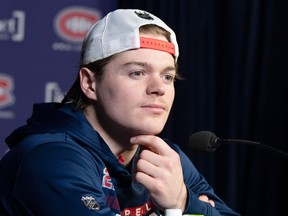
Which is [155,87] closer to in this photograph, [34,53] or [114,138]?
[114,138]

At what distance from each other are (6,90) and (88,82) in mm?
1293

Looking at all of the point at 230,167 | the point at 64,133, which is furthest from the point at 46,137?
the point at 230,167

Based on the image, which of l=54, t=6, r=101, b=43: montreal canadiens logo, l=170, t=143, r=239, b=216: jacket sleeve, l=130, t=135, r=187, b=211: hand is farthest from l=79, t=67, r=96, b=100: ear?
l=54, t=6, r=101, b=43: montreal canadiens logo

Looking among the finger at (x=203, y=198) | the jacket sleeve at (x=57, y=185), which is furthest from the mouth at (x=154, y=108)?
the finger at (x=203, y=198)

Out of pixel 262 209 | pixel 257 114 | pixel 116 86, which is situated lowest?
pixel 262 209

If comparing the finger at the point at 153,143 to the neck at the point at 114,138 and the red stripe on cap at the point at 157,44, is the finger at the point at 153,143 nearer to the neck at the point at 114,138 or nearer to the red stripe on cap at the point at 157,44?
the neck at the point at 114,138

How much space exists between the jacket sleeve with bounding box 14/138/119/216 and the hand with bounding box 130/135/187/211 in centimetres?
11

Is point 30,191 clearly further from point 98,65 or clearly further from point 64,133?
point 98,65

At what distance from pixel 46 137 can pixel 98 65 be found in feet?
0.90

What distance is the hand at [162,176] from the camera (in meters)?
1.46

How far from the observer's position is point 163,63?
1591 mm

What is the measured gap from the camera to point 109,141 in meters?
1.67

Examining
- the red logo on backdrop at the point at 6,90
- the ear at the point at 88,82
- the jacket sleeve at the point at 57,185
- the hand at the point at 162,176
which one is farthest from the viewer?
the red logo on backdrop at the point at 6,90

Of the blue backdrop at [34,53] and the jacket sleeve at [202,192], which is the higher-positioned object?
the blue backdrop at [34,53]
